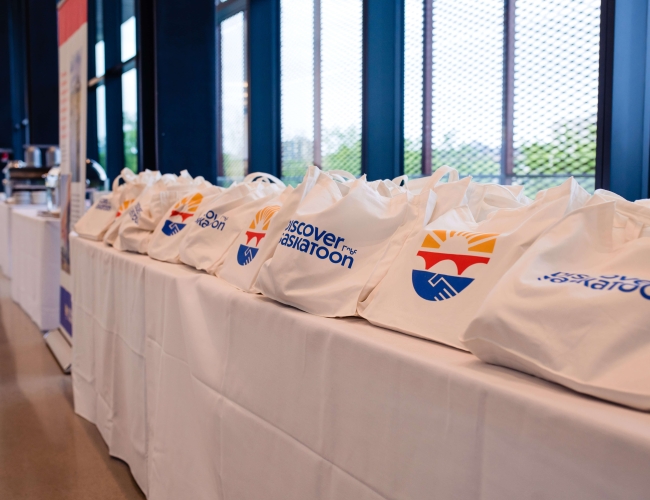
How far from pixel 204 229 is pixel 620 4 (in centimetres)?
130

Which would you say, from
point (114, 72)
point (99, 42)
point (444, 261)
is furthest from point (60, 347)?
point (99, 42)

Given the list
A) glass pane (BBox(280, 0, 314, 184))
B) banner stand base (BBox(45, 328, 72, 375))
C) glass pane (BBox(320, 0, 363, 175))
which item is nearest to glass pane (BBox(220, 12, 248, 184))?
glass pane (BBox(280, 0, 314, 184))

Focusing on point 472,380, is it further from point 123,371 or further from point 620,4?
point 123,371

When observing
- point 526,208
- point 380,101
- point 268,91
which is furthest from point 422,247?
point 268,91

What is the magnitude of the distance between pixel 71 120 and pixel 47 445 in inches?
63.9

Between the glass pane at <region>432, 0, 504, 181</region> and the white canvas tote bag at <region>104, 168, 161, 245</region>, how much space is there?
4.33 ft

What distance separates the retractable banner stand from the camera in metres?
2.89

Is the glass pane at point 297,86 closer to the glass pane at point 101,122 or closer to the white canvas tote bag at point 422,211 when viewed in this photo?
the white canvas tote bag at point 422,211

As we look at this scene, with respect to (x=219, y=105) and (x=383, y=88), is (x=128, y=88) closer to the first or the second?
(x=219, y=105)

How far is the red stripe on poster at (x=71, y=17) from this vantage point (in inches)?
114

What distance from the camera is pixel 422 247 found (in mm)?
1002

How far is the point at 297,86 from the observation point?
3.88m

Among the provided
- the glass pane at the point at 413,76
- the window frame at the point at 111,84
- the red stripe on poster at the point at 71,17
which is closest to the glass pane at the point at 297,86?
the glass pane at the point at 413,76

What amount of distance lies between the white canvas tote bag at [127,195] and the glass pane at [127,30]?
178 inches
